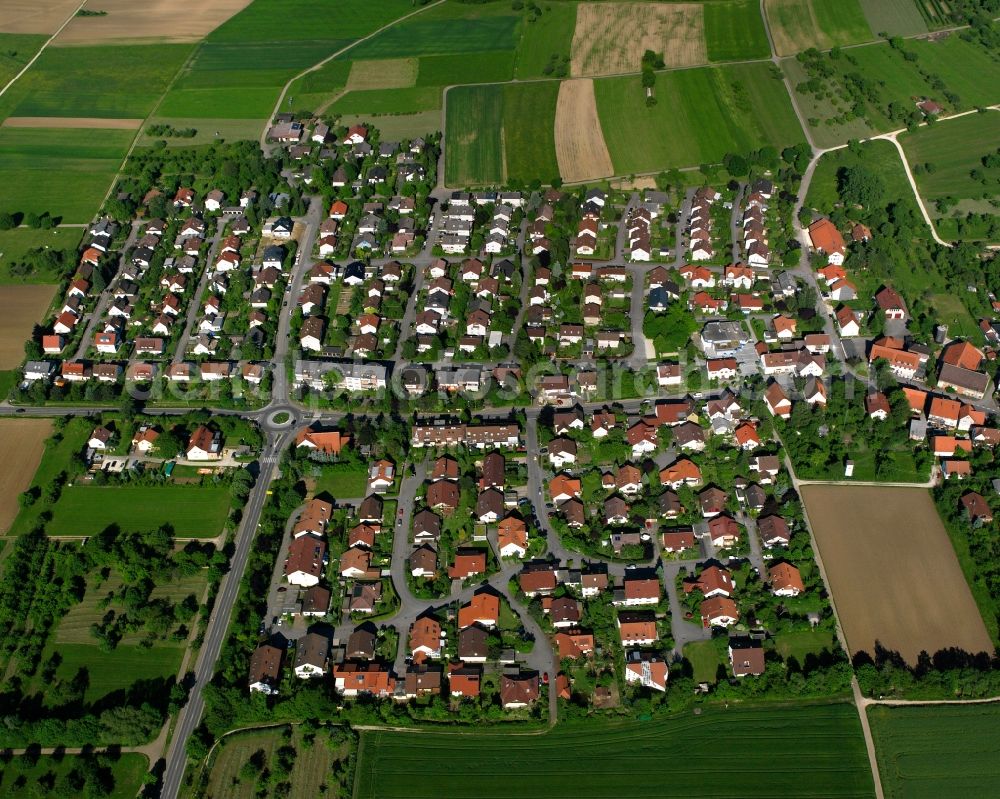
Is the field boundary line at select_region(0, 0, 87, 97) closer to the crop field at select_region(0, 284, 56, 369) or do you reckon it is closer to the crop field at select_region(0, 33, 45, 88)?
the crop field at select_region(0, 33, 45, 88)

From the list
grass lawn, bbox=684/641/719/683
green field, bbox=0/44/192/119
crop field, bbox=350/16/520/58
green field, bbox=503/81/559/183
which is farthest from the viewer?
crop field, bbox=350/16/520/58

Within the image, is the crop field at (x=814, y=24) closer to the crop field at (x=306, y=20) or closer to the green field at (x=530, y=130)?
the green field at (x=530, y=130)

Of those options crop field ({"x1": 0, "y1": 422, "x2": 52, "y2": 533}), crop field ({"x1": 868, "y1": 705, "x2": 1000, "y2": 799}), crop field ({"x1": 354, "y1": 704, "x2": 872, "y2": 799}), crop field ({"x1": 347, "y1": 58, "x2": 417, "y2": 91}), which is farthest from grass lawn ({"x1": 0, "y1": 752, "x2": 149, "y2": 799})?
crop field ({"x1": 347, "y1": 58, "x2": 417, "y2": 91})

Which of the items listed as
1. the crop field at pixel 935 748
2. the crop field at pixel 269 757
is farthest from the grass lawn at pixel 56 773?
the crop field at pixel 935 748

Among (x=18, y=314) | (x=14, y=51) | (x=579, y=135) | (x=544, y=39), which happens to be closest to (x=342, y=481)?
(x=18, y=314)

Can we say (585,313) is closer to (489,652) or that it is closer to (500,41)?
(489,652)

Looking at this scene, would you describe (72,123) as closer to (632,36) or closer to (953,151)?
(632,36)

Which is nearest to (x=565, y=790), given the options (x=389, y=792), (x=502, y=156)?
(x=389, y=792)
